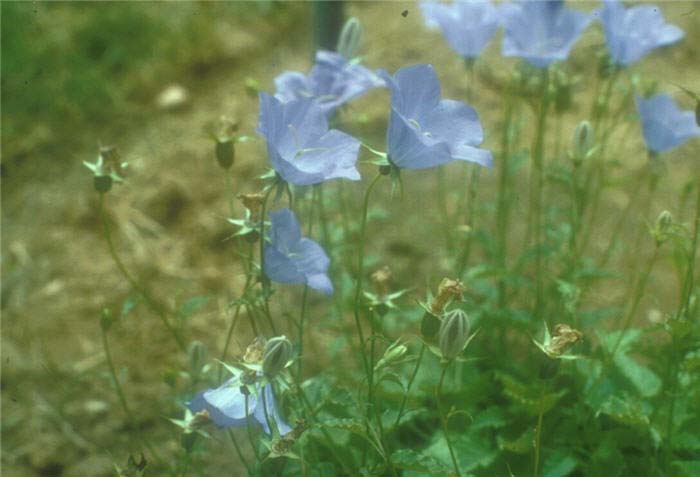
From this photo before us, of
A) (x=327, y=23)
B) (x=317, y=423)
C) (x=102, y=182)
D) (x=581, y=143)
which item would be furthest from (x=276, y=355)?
(x=327, y=23)

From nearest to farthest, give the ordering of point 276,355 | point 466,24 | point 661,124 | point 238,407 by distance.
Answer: point 276,355
point 238,407
point 661,124
point 466,24

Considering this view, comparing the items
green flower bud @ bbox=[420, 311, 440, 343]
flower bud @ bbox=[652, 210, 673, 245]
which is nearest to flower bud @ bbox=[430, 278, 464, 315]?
green flower bud @ bbox=[420, 311, 440, 343]

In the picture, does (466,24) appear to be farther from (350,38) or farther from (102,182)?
(102,182)

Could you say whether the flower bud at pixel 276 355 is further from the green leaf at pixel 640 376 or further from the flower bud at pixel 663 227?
the green leaf at pixel 640 376

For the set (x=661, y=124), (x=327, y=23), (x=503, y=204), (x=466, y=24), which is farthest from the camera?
(x=327, y=23)

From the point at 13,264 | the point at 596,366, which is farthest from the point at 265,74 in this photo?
the point at 596,366

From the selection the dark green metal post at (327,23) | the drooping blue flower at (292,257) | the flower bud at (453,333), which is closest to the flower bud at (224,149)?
the drooping blue flower at (292,257)
